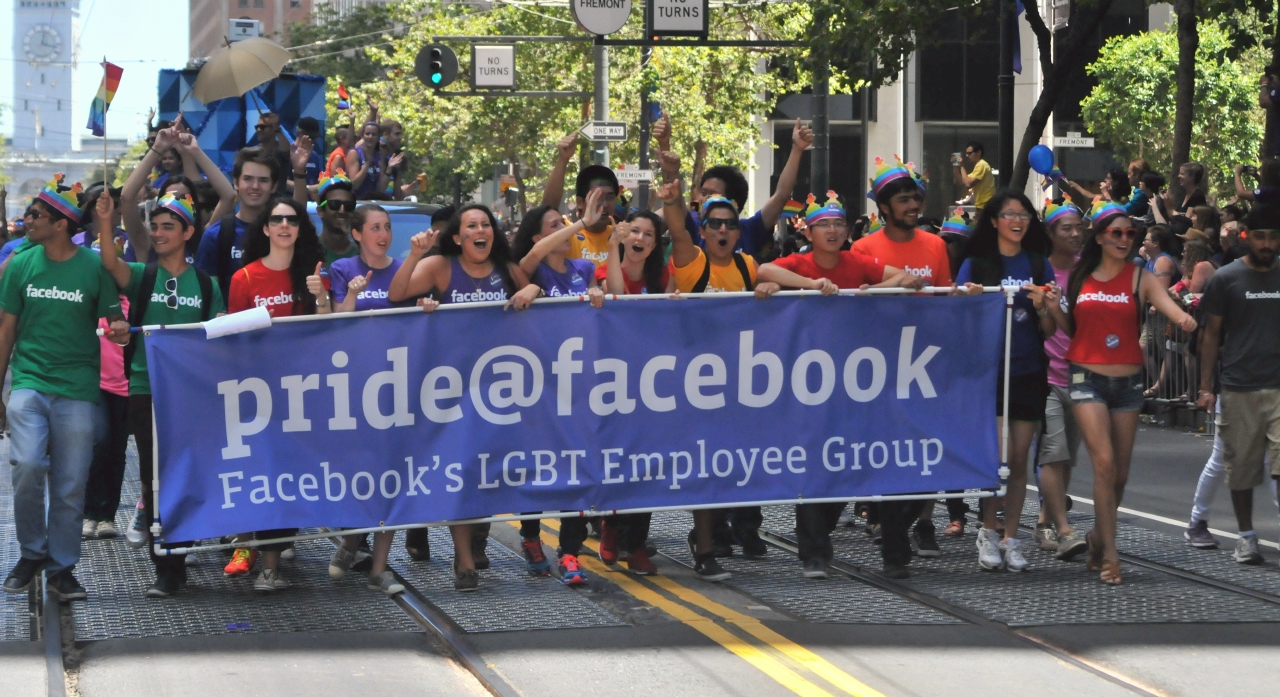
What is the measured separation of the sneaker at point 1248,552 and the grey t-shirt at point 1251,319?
2.71 feet

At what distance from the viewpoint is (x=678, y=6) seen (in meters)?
21.3

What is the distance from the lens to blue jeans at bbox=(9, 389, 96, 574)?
7930 millimetres

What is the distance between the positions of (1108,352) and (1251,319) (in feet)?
3.83

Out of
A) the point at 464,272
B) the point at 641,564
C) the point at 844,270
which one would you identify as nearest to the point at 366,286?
the point at 464,272

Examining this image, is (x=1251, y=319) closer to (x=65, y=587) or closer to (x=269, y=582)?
(x=269, y=582)

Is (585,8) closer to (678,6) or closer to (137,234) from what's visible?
(678,6)

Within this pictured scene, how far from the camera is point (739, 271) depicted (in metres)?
8.90

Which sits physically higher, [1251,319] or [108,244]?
[108,244]

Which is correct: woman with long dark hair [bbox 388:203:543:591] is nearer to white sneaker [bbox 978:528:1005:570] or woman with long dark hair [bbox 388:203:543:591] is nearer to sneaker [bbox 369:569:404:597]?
sneaker [bbox 369:569:404:597]

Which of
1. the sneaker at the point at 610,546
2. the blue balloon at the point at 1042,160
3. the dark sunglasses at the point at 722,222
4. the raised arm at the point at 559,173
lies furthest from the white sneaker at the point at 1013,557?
the blue balloon at the point at 1042,160

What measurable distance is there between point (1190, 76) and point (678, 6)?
6.32 meters

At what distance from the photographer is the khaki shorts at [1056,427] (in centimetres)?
892

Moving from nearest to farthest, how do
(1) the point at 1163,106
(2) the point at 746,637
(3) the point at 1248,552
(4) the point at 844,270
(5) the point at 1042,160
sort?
(2) the point at 746,637
(4) the point at 844,270
(3) the point at 1248,552
(5) the point at 1042,160
(1) the point at 1163,106

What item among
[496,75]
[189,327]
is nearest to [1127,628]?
[189,327]
